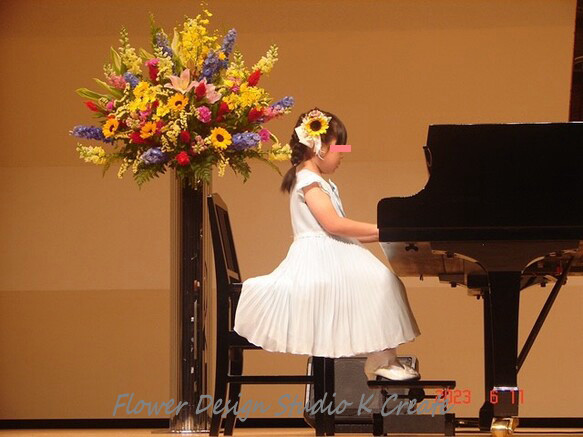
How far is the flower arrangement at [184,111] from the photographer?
415 cm

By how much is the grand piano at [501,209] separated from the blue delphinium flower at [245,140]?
1058 mm

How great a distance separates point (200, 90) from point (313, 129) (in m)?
0.49

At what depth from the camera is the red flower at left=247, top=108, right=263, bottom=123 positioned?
425 centimetres

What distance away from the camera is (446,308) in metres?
6.60

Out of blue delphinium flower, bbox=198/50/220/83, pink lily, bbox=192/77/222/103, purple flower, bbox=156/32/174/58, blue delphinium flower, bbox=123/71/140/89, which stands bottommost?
pink lily, bbox=192/77/222/103

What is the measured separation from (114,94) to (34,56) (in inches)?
111

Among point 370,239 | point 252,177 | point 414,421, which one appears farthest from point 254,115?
point 252,177

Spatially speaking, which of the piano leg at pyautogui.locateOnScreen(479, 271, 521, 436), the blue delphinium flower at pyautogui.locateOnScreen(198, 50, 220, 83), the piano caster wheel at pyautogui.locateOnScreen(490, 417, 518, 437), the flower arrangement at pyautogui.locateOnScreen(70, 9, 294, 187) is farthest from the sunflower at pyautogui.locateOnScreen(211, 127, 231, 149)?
the piano caster wheel at pyautogui.locateOnScreen(490, 417, 518, 437)

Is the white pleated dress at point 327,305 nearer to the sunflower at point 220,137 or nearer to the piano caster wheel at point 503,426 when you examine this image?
the sunflower at point 220,137

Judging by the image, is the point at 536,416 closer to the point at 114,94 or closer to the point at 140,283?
the point at 140,283

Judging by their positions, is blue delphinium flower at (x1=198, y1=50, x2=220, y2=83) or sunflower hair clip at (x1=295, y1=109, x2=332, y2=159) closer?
sunflower hair clip at (x1=295, y1=109, x2=332, y2=159)

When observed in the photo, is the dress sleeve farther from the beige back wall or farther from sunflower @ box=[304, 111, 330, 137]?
the beige back wall

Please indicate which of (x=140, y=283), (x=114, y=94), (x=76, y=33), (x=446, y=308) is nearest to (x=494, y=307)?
(x=114, y=94)

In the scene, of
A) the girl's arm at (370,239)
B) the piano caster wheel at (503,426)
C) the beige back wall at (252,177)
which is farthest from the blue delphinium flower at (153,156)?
the beige back wall at (252,177)
